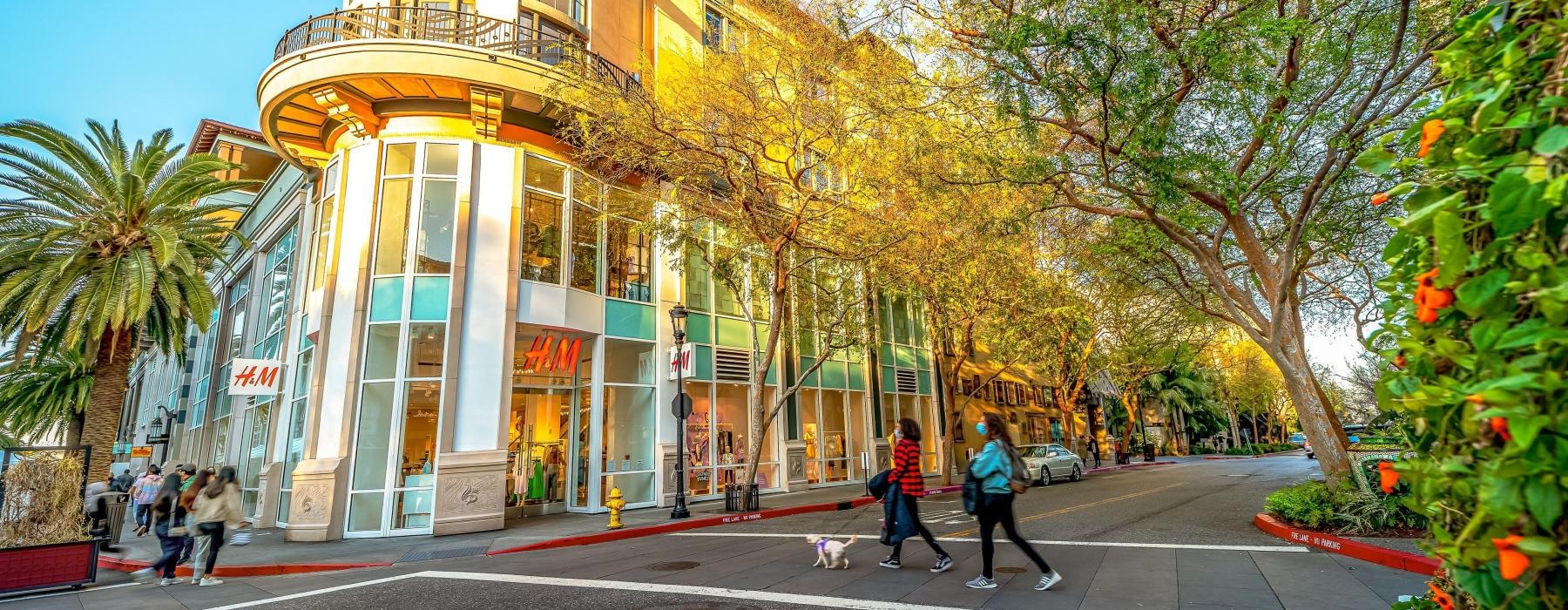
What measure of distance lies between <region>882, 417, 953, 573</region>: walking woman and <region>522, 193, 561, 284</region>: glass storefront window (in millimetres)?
11662

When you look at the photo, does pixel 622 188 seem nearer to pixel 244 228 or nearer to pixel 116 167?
pixel 116 167

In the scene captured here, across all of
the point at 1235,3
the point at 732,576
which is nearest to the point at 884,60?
the point at 1235,3

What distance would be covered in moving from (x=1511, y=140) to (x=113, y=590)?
15066mm

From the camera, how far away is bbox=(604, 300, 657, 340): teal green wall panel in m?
18.8

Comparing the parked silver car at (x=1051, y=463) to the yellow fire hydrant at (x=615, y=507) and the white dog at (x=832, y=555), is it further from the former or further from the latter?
the white dog at (x=832, y=555)

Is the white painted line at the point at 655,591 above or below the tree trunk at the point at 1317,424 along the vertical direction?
below

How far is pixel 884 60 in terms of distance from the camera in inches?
582

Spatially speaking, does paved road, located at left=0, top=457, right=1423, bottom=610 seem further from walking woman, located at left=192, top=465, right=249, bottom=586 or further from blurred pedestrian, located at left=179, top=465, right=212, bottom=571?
walking woman, located at left=192, top=465, right=249, bottom=586

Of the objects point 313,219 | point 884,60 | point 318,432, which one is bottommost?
point 318,432

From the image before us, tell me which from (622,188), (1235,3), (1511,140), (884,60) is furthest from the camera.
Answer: (622,188)

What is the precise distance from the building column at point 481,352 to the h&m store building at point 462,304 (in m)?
0.04

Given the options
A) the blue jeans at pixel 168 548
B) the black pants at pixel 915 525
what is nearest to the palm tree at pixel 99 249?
the blue jeans at pixel 168 548

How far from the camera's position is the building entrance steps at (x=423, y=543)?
1138cm

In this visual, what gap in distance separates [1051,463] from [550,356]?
18.0 m
